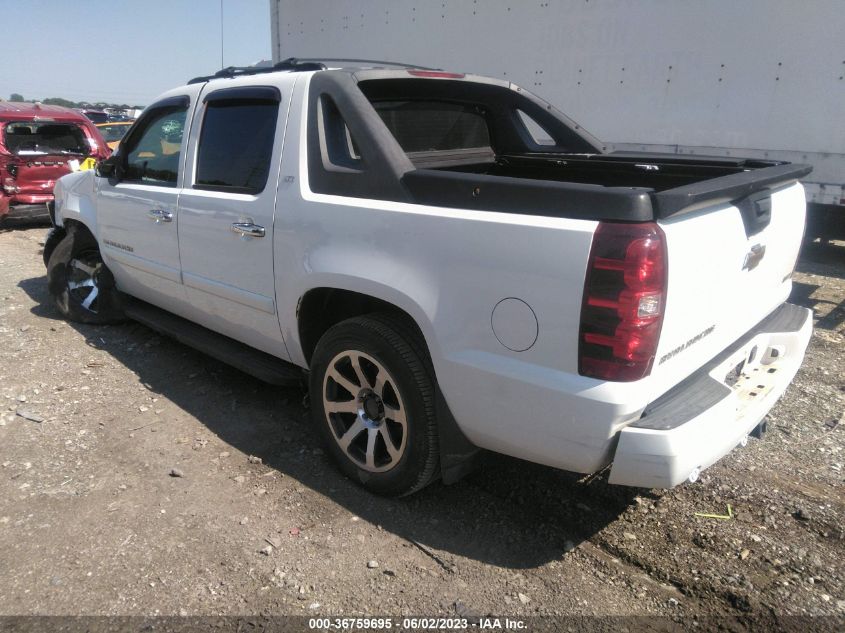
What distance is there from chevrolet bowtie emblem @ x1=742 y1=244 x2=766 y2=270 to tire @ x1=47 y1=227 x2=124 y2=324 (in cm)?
449

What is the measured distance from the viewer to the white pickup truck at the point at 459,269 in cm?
212

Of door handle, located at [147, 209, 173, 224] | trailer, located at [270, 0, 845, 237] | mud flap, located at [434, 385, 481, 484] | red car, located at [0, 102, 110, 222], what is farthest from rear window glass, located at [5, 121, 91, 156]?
mud flap, located at [434, 385, 481, 484]

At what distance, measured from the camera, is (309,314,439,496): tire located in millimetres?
2643

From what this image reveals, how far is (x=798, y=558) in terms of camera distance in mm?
2547

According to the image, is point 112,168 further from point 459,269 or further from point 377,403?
point 459,269

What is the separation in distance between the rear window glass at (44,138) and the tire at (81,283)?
16.8 feet

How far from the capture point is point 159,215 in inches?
155

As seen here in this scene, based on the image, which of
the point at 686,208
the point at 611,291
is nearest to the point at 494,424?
the point at 611,291

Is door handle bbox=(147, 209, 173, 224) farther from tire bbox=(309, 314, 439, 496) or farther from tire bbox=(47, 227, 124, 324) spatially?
tire bbox=(309, 314, 439, 496)

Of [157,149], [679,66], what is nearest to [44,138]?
[157,149]

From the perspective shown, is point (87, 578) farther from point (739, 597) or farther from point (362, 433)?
point (739, 597)

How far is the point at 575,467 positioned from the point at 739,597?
0.80 m

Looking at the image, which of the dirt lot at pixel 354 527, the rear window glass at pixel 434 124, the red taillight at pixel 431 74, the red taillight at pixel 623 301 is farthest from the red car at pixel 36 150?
the red taillight at pixel 623 301

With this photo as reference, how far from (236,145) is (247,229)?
584mm
